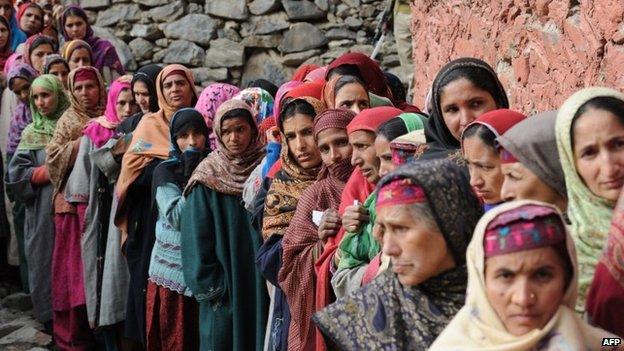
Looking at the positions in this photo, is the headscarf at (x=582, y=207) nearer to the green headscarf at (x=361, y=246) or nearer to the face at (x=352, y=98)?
the green headscarf at (x=361, y=246)

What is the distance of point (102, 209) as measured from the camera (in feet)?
21.1

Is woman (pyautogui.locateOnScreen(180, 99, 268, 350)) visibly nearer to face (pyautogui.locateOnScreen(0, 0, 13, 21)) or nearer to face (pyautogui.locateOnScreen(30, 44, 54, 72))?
face (pyautogui.locateOnScreen(30, 44, 54, 72))

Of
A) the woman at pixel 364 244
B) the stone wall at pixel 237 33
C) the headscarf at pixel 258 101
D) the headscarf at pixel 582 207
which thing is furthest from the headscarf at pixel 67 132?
the headscarf at pixel 582 207

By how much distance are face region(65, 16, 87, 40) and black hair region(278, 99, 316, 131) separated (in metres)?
4.72

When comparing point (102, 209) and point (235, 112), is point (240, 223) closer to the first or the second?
point (235, 112)

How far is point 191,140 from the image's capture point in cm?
→ 532

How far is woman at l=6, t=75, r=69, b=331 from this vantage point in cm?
696

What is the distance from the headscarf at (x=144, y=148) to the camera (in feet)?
19.1

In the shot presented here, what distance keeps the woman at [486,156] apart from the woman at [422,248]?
316 millimetres

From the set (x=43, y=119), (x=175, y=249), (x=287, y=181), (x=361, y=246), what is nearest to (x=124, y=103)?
(x=43, y=119)

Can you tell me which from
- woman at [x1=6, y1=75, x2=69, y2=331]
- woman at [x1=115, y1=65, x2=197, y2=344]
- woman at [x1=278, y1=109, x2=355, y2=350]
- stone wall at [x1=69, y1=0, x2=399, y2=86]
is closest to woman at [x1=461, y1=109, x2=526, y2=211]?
woman at [x1=278, y1=109, x2=355, y2=350]

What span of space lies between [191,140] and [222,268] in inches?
30.2

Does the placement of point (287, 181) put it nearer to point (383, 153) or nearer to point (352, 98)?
point (352, 98)

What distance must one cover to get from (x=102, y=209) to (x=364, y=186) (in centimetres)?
325
